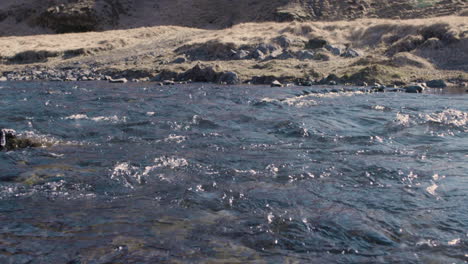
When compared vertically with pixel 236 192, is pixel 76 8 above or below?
above

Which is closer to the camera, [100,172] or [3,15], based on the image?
[100,172]

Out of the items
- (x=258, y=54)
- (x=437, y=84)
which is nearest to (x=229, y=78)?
(x=258, y=54)

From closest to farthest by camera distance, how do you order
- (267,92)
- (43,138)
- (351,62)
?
(43,138) → (267,92) → (351,62)

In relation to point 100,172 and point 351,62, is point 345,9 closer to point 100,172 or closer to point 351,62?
point 351,62

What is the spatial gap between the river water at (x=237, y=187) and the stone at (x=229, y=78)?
855cm

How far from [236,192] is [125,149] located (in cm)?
316

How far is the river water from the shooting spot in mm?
4637

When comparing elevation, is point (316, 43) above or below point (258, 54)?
above

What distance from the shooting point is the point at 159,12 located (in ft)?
158

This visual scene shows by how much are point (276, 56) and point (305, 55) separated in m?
1.53

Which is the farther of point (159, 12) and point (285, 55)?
point (159, 12)

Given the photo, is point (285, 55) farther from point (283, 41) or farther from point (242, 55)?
point (283, 41)

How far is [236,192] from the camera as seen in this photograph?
6227mm

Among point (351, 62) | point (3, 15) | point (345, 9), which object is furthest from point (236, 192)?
point (3, 15)
